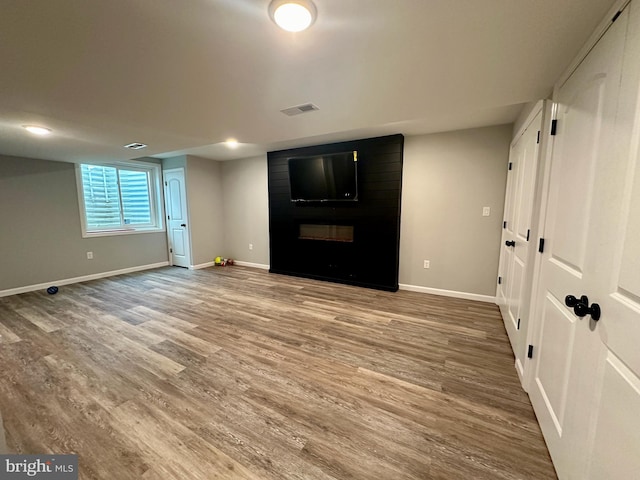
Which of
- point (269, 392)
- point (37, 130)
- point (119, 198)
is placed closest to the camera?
point (269, 392)

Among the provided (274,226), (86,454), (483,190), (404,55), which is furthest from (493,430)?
(274,226)

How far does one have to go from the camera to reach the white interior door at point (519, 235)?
1.89 m

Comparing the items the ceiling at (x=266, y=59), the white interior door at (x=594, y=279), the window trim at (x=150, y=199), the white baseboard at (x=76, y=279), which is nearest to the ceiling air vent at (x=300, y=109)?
the ceiling at (x=266, y=59)

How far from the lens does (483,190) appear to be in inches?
129

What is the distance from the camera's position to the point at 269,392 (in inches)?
69.9

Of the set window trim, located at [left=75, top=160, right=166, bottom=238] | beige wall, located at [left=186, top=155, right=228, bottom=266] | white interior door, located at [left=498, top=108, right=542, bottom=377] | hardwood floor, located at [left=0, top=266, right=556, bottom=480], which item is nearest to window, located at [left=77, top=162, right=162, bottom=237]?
window trim, located at [left=75, top=160, right=166, bottom=238]

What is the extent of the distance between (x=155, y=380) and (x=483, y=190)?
400cm

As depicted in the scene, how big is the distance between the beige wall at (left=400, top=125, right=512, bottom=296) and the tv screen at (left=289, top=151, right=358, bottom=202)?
79 centimetres

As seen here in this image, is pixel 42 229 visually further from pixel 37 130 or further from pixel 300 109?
pixel 300 109

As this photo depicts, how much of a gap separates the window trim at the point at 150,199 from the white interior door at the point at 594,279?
19.9 feet

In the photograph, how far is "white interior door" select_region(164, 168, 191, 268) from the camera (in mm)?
5102

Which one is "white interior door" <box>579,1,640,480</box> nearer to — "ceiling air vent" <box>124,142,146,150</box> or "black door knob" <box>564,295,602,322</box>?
"black door knob" <box>564,295,602,322</box>

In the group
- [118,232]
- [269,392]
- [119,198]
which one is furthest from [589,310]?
[119,198]

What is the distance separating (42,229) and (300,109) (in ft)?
15.3
